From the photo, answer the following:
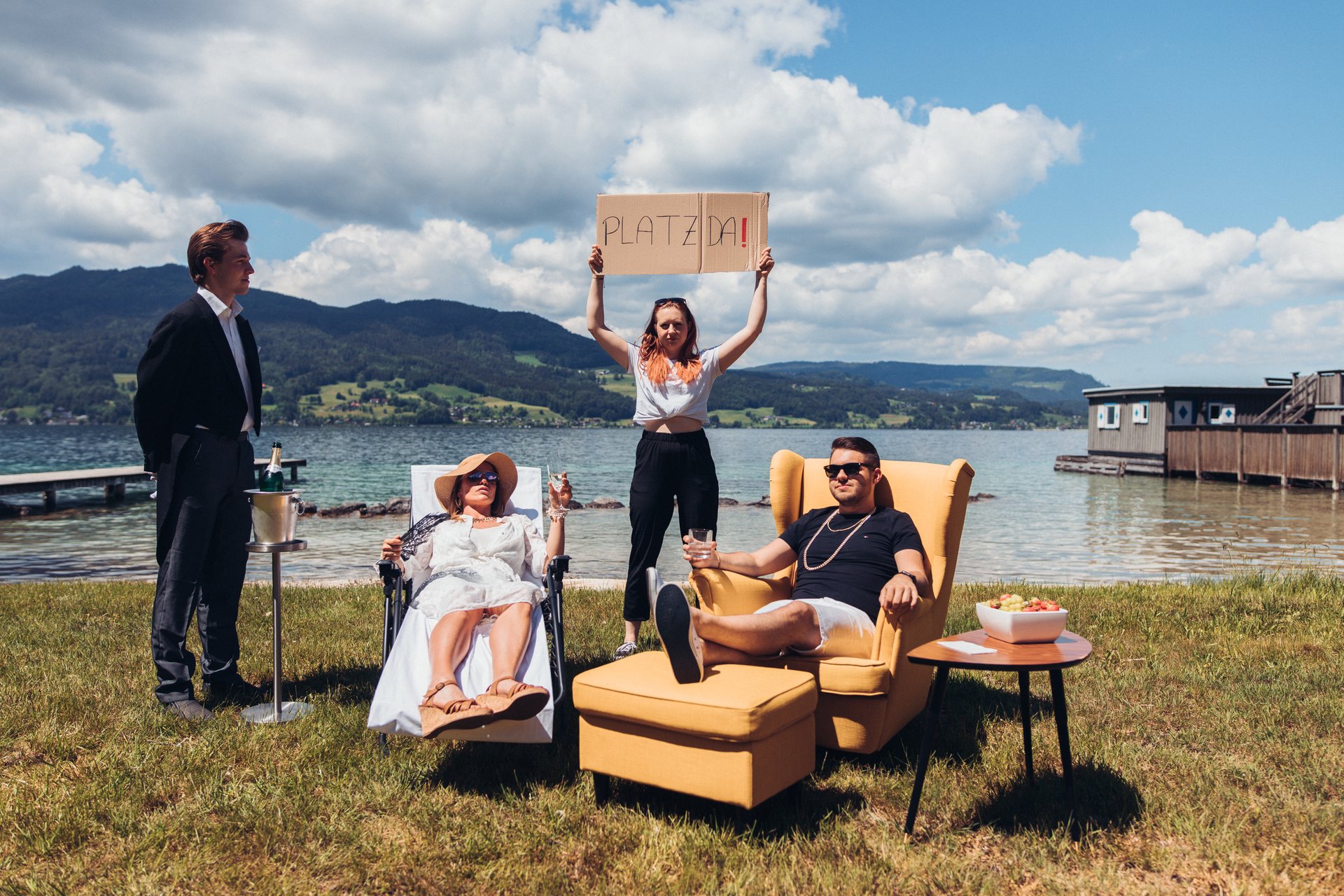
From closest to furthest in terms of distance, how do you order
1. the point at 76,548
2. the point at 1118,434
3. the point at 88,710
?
the point at 88,710 → the point at 76,548 → the point at 1118,434

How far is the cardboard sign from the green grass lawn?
2.86m

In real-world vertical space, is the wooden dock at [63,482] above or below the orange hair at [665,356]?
below

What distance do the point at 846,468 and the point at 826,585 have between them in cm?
64

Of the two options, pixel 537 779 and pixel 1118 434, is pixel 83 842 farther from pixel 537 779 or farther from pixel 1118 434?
pixel 1118 434

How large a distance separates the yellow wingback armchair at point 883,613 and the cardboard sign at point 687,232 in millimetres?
1399

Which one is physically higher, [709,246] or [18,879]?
[709,246]

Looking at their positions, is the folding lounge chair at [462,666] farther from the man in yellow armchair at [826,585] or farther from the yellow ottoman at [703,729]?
the man in yellow armchair at [826,585]

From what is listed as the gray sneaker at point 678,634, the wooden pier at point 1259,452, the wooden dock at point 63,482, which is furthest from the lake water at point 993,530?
the gray sneaker at point 678,634

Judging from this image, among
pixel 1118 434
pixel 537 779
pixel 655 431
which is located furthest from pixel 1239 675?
pixel 1118 434

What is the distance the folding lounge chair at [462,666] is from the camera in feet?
12.4

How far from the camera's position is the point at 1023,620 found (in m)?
3.38

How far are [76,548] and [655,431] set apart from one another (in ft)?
51.3

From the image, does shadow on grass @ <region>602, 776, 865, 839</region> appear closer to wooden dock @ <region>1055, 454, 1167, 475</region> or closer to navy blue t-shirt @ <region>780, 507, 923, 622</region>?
navy blue t-shirt @ <region>780, 507, 923, 622</region>

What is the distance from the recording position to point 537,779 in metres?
3.92
